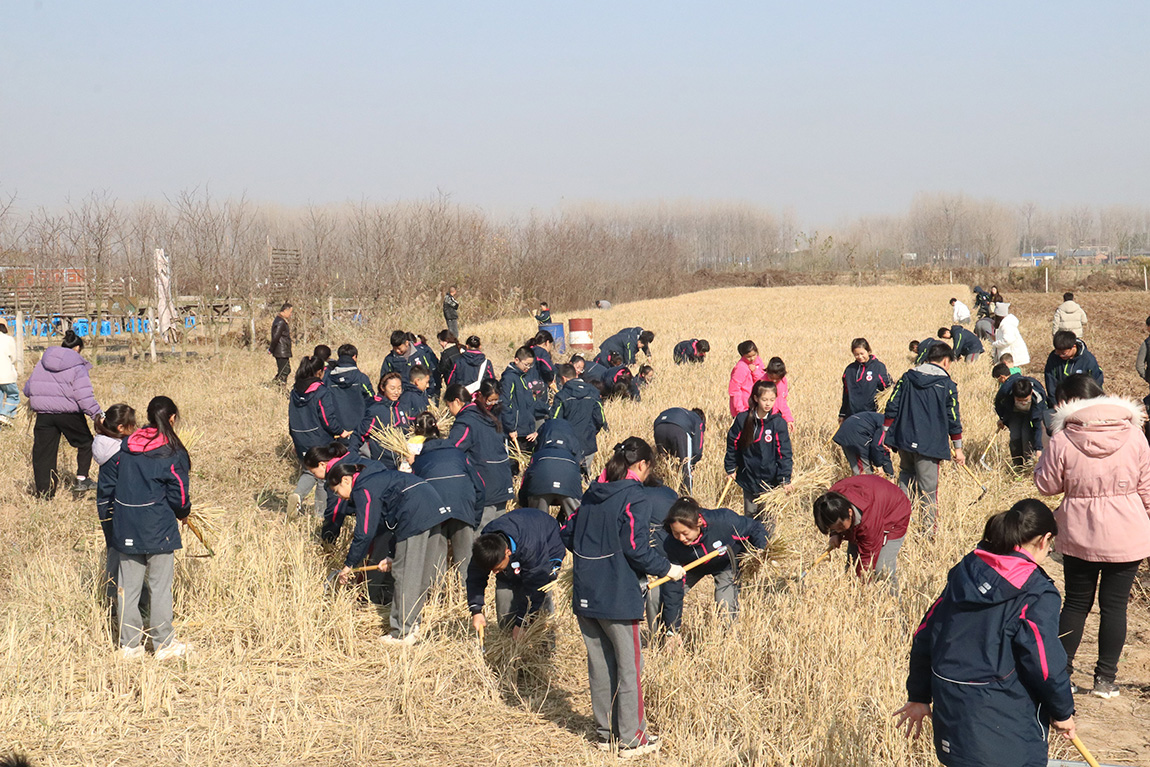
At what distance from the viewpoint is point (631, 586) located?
180 inches

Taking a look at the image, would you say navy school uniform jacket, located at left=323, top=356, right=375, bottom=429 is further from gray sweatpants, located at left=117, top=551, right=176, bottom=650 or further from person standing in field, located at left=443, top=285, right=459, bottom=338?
person standing in field, located at left=443, top=285, right=459, bottom=338

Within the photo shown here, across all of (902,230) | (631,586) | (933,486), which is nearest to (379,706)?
(631,586)

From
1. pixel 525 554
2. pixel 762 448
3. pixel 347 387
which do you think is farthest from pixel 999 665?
pixel 347 387

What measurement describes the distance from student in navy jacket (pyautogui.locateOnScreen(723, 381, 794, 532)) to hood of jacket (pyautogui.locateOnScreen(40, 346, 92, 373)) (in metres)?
6.59

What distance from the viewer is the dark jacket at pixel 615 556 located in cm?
454

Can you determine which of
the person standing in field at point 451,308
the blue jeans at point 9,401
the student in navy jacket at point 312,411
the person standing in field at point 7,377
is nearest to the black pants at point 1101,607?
the student in navy jacket at point 312,411

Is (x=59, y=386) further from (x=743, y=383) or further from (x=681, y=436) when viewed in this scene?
(x=743, y=383)

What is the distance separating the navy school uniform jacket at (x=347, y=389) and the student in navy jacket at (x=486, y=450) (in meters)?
2.15

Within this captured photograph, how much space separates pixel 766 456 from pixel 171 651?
14.6 ft

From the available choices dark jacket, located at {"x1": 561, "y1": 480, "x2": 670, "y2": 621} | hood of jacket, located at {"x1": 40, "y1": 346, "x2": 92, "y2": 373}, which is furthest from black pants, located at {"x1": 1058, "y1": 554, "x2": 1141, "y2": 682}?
hood of jacket, located at {"x1": 40, "y1": 346, "x2": 92, "y2": 373}

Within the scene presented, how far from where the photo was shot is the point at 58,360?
30.2 ft

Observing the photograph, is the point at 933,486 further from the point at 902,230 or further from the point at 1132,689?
the point at 902,230

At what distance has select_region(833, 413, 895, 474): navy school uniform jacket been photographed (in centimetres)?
862

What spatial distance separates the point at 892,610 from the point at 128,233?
2318 cm
